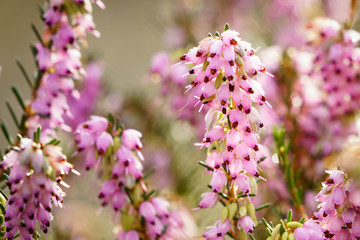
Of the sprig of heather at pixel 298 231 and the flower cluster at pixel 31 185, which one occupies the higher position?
the flower cluster at pixel 31 185

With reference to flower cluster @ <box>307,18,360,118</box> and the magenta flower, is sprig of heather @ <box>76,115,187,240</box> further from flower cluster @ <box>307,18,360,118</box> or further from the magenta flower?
flower cluster @ <box>307,18,360,118</box>

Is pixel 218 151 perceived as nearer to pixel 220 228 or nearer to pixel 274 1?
pixel 220 228

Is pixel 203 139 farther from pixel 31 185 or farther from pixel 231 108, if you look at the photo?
pixel 31 185

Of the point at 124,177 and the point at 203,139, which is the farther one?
the point at 124,177

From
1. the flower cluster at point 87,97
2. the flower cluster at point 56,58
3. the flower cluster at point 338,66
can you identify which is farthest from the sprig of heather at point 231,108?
the flower cluster at point 87,97

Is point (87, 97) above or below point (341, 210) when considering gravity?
above

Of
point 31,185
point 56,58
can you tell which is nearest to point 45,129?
point 56,58

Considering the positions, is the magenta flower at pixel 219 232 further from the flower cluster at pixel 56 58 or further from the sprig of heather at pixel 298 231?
the flower cluster at pixel 56 58

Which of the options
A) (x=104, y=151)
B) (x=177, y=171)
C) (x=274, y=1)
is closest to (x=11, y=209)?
(x=104, y=151)
